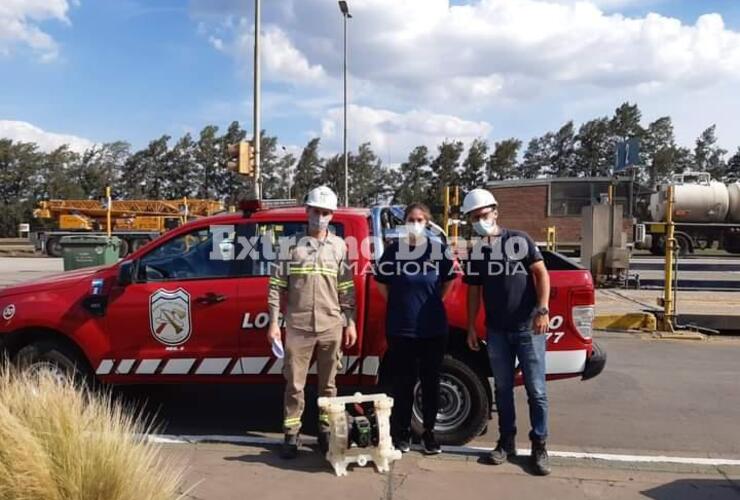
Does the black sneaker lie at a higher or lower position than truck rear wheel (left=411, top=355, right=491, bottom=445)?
lower

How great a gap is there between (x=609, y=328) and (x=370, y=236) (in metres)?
6.64

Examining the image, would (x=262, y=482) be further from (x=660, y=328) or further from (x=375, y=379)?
(x=660, y=328)

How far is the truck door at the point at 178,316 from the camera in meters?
5.12

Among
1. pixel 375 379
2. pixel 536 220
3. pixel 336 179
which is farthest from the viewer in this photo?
pixel 336 179

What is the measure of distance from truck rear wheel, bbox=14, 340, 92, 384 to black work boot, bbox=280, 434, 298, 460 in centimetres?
Result: 180

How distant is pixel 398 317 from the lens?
15.0 ft

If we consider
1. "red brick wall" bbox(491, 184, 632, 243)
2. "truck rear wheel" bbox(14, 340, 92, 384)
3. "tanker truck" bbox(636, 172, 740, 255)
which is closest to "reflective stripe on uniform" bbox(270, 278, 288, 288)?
"truck rear wheel" bbox(14, 340, 92, 384)

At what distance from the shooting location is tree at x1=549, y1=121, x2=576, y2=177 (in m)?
90.0

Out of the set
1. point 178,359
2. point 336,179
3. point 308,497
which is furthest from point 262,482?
point 336,179

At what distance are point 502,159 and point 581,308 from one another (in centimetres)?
7113

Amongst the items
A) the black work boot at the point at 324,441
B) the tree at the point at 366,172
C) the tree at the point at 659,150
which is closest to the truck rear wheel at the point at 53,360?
the black work boot at the point at 324,441

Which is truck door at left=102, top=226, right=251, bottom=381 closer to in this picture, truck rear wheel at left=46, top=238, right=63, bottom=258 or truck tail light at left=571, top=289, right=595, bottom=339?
truck tail light at left=571, top=289, right=595, bottom=339

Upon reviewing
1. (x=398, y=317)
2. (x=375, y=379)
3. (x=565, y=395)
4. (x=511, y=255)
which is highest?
(x=511, y=255)

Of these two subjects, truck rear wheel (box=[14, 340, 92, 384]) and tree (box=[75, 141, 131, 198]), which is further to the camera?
tree (box=[75, 141, 131, 198])
